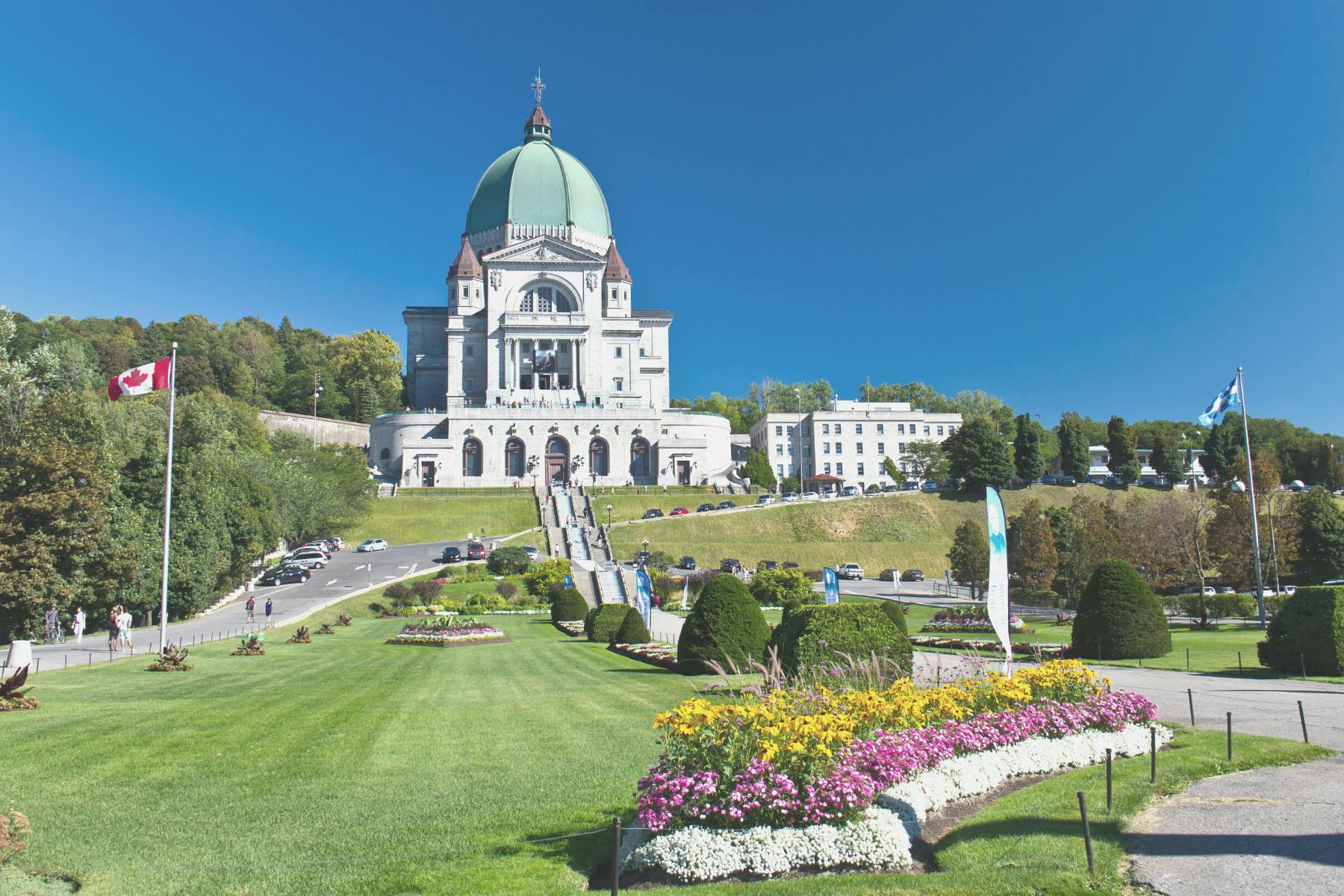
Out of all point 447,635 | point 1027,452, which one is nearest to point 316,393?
point 1027,452

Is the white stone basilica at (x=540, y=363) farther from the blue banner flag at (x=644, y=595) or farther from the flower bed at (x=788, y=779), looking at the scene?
the flower bed at (x=788, y=779)

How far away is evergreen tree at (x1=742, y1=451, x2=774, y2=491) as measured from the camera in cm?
9612

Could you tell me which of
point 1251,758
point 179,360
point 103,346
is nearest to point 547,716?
point 1251,758

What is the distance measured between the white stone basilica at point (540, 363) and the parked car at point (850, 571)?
2754 centimetres

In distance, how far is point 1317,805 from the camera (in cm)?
917

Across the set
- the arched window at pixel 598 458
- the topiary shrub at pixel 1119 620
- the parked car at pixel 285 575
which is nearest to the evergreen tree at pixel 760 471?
the arched window at pixel 598 458

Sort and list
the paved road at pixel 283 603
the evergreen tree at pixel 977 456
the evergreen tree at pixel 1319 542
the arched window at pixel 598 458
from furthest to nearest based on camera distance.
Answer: the arched window at pixel 598 458 → the evergreen tree at pixel 977 456 → the evergreen tree at pixel 1319 542 → the paved road at pixel 283 603

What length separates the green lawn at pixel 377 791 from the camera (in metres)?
7.88

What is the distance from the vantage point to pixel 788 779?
853cm

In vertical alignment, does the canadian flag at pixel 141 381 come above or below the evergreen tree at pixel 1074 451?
below

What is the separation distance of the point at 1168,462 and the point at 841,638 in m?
99.6

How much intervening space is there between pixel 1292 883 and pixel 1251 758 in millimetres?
4890

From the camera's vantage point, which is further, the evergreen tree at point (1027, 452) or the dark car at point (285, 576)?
the evergreen tree at point (1027, 452)

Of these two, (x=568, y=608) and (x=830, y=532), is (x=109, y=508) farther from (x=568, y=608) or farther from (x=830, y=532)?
(x=830, y=532)
